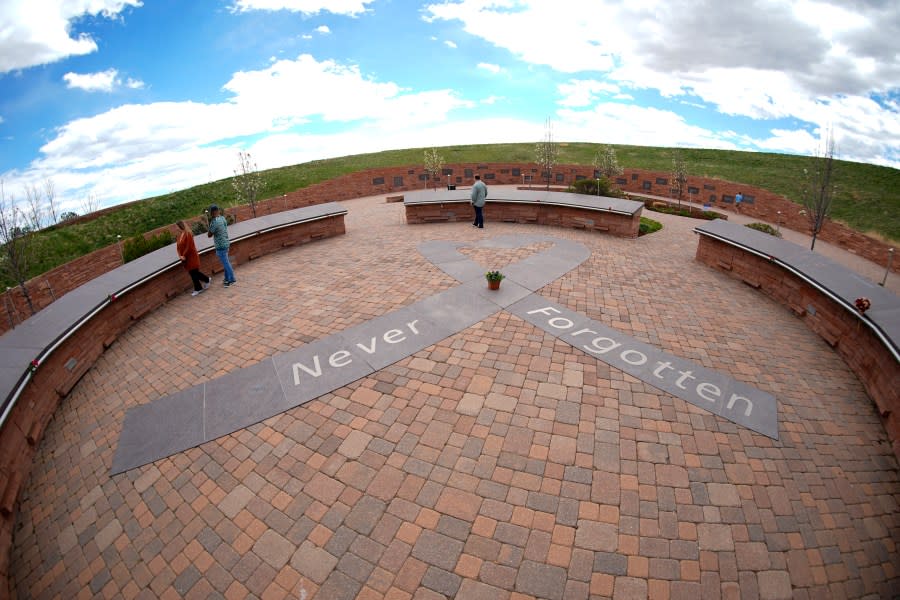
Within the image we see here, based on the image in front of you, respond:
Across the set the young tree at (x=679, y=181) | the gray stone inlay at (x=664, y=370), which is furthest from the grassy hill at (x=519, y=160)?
the gray stone inlay at (x=664, y=370)

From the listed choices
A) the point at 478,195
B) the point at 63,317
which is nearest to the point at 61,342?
the point at 63,317

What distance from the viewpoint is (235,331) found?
21.7 feet

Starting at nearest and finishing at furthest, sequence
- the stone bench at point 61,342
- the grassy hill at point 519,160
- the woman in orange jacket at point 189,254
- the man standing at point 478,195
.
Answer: the stone bench at point 61,342
the woman in orange jacket at point 189,254
the man standing at point 478,195
the grassy hill at point 519,160

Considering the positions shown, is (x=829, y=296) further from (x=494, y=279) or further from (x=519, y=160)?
(x=519, y=160)

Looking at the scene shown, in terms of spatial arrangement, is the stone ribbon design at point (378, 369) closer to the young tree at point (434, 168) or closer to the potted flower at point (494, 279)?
the potted flower at point (494, 279)

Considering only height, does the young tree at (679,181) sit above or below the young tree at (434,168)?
below

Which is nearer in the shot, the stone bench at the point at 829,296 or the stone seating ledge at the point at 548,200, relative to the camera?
the stone bench at the point at 829,296

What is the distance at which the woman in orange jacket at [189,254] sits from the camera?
313 inches

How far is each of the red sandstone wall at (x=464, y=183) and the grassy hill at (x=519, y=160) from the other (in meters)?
1.78

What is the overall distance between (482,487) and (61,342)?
20.2 ft

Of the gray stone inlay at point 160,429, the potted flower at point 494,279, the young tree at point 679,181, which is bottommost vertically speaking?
the gray stone inlay at point 160,429

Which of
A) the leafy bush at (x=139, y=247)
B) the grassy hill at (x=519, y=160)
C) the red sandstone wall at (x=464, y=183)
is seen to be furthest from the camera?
the grassy hill at (x=519, y=160)

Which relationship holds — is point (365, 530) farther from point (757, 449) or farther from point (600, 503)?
point (757, 449)

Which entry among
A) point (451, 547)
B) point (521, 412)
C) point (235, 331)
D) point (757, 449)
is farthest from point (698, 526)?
point (235, 331)
